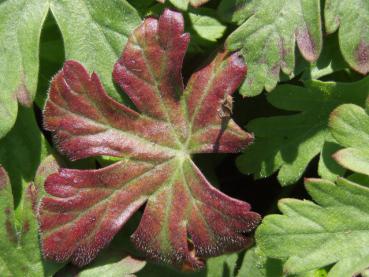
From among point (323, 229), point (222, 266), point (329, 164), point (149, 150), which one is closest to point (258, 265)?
point (222, 266)

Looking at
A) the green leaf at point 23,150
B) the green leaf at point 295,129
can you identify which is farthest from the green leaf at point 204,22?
the green leaf at point 23,150

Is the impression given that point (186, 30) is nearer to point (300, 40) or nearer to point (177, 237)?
point (300, 40)

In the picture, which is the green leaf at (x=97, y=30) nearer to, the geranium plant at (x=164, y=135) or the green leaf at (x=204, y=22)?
the geranium plant at (x=164, y=135)

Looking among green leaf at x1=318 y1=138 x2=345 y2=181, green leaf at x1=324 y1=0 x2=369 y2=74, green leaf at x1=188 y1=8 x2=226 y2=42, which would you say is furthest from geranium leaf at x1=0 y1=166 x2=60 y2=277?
green leaf at x1=324 y1=0 x2=369 y2=74

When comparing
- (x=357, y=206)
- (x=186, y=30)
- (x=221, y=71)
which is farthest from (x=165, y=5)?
(x=357, y=206)

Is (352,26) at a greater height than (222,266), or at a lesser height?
greater

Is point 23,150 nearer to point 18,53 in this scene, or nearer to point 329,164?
point 18,53
